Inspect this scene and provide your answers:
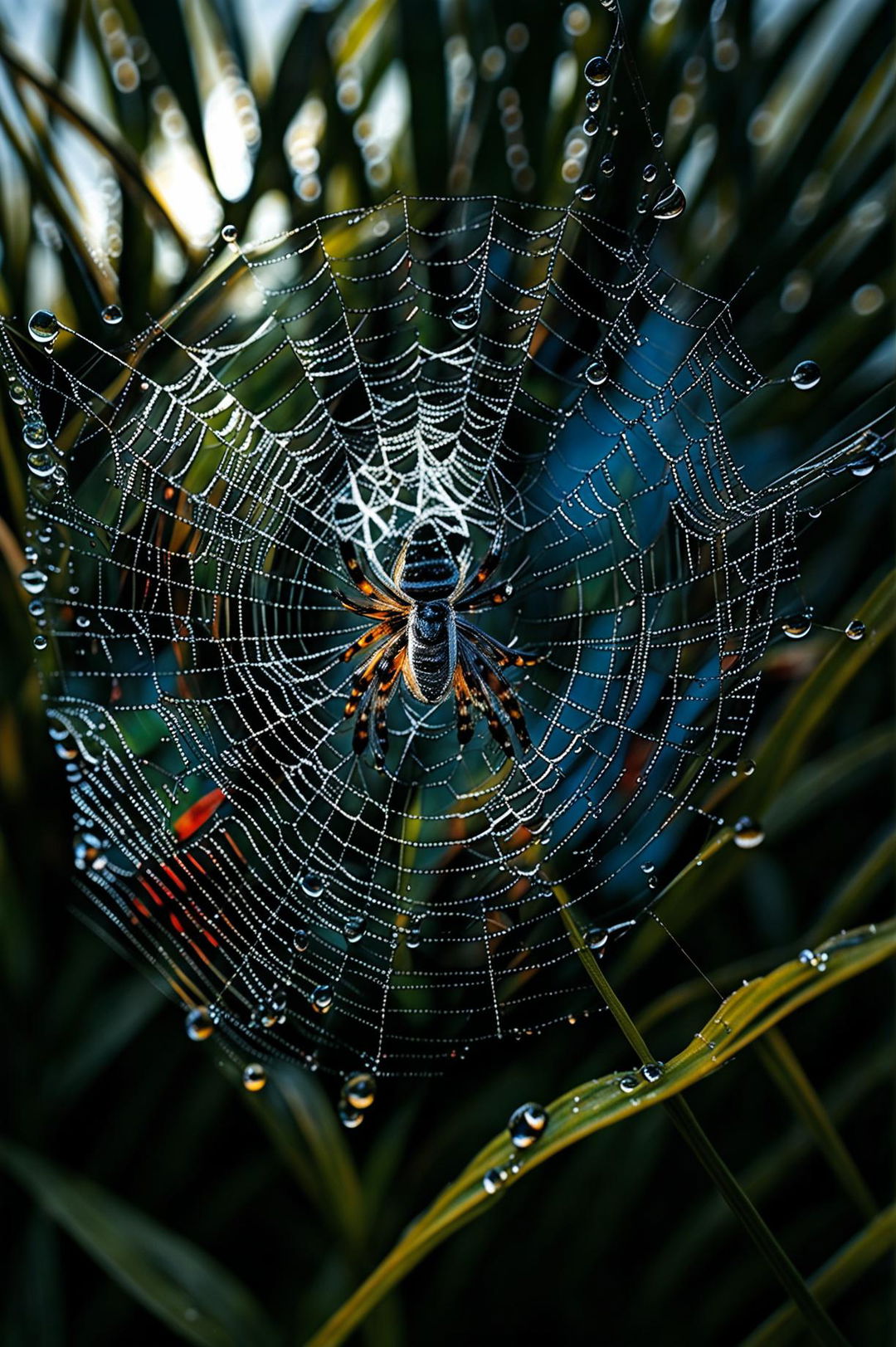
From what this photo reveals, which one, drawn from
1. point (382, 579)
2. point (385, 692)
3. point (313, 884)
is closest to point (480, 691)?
point (385, 692)

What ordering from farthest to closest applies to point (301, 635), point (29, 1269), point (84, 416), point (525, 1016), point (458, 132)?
point (458, 132) → point (301, 635) → point (29, 1269) → point (525, 1016) → point (84, 416)

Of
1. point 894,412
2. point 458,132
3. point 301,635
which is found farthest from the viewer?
point 458,132

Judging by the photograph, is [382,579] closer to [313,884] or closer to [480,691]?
[480,691]

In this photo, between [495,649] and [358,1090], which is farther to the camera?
[495,649]

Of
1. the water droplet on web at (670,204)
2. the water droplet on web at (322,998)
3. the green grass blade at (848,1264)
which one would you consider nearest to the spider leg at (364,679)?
the water droplet on web at (322,998)

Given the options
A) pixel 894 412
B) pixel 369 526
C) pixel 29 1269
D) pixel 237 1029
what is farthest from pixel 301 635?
pixel 29 1269

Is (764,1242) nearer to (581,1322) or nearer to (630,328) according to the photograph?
(581,1322)

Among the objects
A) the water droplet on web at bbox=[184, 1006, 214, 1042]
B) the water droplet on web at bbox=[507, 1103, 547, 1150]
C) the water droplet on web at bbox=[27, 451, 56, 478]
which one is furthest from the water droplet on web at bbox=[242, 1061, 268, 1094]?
the water droplet on web at bbox=[27, 451, 56, 478]
